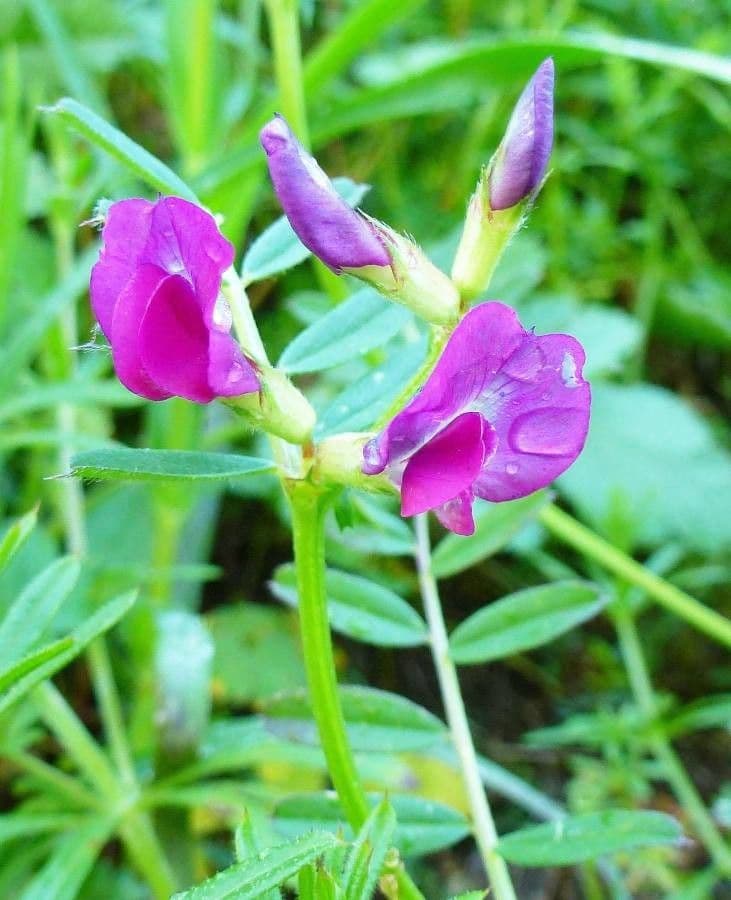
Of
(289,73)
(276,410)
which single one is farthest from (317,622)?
(289,73)

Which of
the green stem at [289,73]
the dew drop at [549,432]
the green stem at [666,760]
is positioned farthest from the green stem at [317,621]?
the green stem at [666,760]

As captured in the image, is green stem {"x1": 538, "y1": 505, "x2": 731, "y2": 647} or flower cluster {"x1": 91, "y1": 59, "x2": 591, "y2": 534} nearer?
flower cluster {"x1": 91, "y1": 59, "x2": 591, "y2": 534}

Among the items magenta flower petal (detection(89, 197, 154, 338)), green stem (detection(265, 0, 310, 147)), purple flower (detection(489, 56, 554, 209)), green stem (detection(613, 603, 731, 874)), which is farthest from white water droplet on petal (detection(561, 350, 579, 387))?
green stem (detection(613, 603, 731, 874))

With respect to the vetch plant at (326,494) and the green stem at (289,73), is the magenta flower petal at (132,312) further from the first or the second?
the green stem at (289,73)

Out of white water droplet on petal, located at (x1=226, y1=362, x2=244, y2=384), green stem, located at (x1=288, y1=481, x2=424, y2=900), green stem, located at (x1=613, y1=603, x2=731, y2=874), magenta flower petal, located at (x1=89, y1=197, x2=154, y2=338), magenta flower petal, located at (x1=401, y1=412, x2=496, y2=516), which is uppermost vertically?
magenta flower petal, located at (x1=89, y1=197, x2=154, y2=338)

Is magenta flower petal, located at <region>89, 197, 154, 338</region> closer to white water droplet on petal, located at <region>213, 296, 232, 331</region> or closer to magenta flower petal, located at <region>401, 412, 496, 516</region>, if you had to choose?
white water droplet on petal, located at <region>213, 296, 232, 331</region>
